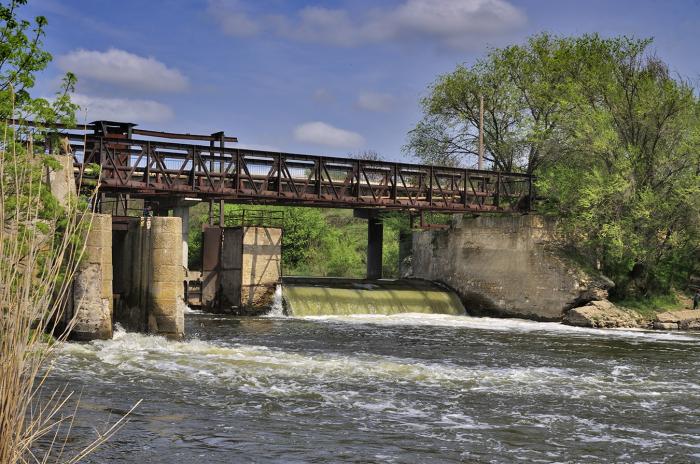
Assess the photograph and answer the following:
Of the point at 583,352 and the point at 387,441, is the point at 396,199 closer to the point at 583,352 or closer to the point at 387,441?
the point at 583,352

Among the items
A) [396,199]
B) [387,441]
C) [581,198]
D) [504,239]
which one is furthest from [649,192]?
[387,441]

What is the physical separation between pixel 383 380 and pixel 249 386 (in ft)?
8.98

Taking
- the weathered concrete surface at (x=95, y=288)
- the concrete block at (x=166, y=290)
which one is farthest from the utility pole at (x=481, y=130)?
the weathered concrete surface at (x=95, y=288)

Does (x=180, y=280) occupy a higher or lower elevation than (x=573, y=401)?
higher

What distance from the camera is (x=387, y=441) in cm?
1072

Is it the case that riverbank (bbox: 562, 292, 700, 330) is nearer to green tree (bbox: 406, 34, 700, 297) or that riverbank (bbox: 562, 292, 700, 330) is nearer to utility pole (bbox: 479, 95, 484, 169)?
green tree (bbox: 406, 34, 700, 297)

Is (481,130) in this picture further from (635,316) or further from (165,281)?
(165,281)

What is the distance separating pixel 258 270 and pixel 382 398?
60.1 ft

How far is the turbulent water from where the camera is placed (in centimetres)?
1037

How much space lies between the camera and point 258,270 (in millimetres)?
31641

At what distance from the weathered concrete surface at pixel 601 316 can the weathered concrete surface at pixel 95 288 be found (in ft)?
61.3

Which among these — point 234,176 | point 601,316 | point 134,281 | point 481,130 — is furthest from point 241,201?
point 481,130

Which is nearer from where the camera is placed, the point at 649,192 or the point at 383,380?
the point at 383,380

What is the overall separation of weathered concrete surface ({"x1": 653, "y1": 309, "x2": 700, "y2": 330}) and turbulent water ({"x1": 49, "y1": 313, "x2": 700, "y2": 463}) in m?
7.54
